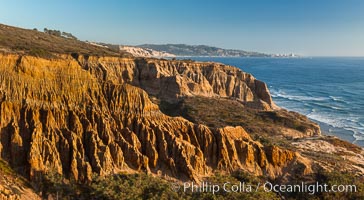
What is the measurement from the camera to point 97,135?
31.7 m

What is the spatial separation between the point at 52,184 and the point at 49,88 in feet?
32.7

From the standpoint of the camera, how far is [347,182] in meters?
33.0

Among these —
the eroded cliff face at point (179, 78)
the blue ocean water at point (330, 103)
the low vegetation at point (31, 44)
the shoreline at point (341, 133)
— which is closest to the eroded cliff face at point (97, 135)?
the low vegetation at point (31, 44)

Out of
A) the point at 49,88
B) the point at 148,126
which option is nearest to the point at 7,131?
the point at 49,88

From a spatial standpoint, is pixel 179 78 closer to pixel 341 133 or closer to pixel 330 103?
pixel 341 133

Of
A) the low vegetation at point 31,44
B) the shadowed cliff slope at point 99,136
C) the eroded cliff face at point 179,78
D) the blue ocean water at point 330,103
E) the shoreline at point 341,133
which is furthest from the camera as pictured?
the blue ocean water at point 330,103

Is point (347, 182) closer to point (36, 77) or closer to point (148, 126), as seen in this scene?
point (148, 126)

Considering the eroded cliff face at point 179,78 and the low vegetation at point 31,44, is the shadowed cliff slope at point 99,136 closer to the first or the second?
the low vegetation at point 31,44

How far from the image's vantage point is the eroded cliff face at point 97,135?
29547mm

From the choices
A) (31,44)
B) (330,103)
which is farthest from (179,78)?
(330,103)

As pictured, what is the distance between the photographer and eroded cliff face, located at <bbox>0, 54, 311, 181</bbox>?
2955 centimetres

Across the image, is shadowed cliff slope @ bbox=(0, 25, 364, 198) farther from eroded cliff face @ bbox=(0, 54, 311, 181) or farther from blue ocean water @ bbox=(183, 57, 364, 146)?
blue ocean water @ bbox=(183, 57, 364, 146)

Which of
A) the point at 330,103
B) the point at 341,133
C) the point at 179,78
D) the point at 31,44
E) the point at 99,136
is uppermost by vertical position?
the point at 31,44

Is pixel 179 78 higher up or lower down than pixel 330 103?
higher up
